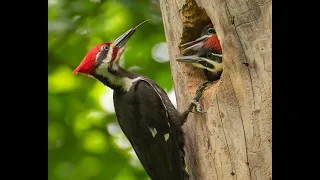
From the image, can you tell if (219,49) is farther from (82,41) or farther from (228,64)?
(82,41)

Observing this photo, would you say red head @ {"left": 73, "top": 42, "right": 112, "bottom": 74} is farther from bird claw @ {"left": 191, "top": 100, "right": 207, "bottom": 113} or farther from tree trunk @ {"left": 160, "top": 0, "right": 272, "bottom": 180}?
bird claw @ {"left": 191, "top": 100, "right": 207, "bottom": 113}

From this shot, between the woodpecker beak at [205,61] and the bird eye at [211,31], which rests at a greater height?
the bird eye at [211,31]

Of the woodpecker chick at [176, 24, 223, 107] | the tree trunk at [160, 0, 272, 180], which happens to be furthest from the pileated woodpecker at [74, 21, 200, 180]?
the woodpecker chick at [176, 24, 223, 107]

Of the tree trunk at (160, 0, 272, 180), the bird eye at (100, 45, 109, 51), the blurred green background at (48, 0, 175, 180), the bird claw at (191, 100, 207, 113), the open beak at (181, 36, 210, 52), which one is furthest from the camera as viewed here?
the blurred green background at (48, 0, 175, 180)

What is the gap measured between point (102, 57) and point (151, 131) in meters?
0.48

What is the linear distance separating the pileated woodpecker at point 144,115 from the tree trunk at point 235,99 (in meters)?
0.11

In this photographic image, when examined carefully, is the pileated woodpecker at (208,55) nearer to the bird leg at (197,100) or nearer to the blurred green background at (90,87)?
the bird leg at (197,100)

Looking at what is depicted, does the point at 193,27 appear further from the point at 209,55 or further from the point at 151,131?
the point at 151,131

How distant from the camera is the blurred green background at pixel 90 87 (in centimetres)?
418

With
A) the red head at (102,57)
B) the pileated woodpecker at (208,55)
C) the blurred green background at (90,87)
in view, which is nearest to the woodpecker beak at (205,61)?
the pileated woodpecker at (208,55)

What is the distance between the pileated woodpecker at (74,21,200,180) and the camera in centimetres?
307

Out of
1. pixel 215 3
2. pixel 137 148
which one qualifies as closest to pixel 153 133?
pixel 137 148

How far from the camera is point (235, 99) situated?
8.65 feet

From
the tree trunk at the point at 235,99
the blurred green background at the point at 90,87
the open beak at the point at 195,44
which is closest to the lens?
the tree trunk at the point at 235,99
